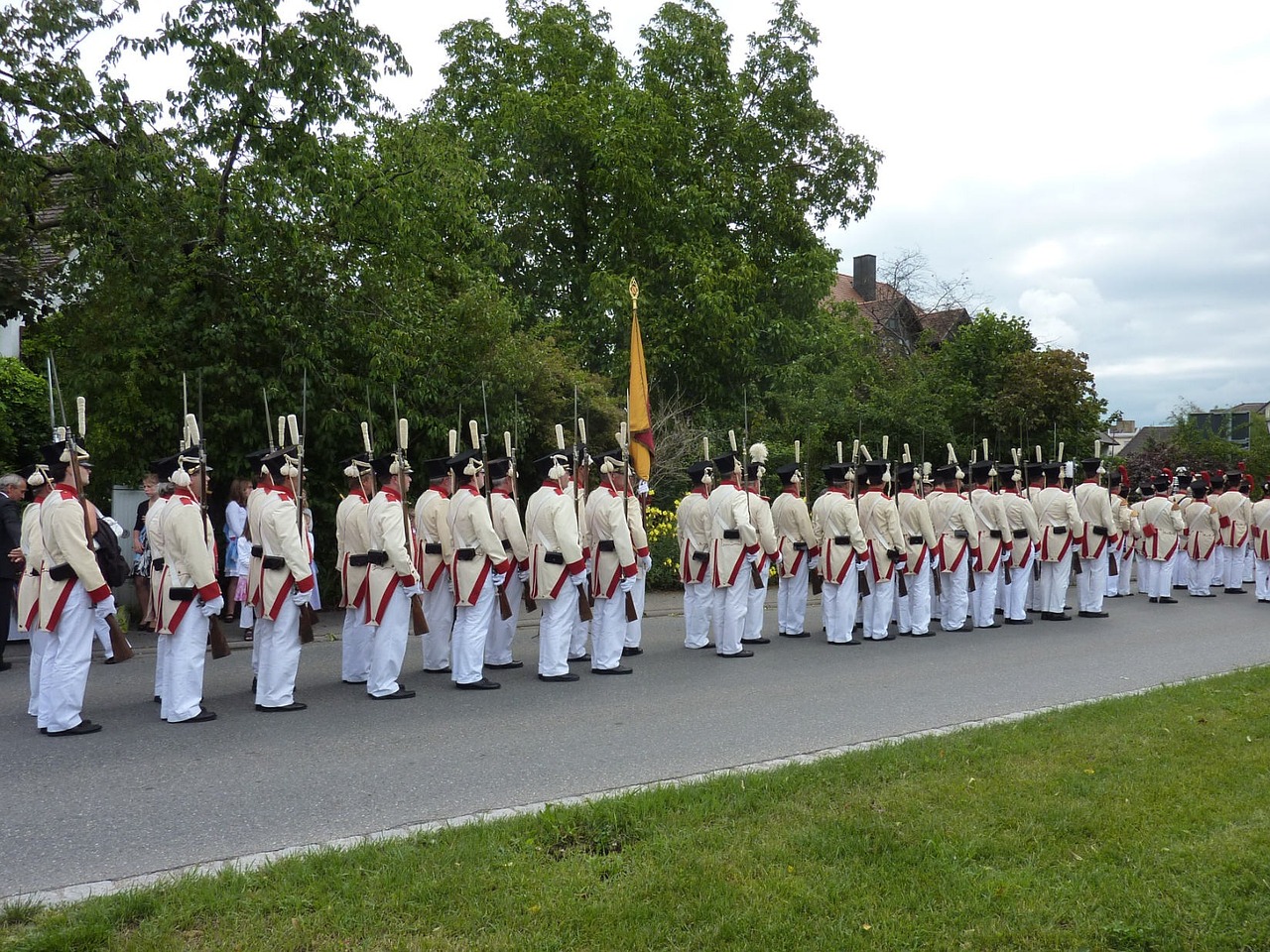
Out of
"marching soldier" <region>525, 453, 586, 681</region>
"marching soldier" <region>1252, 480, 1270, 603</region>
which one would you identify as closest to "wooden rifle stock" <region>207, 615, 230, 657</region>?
"marching soldier" <region>525, 453, 586, 681</region>

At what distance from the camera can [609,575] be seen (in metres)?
10.3

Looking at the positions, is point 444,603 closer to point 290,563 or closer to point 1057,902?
point 290,563

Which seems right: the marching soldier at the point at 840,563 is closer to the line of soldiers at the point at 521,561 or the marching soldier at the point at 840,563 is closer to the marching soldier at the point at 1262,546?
the line of soldiers at the point at 521,561

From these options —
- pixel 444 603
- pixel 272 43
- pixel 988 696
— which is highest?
pixel 272 43

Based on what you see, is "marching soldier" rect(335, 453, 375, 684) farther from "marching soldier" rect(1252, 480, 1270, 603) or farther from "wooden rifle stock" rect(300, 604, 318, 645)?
"marching soldier" rect(1252, 480, 1270, 603)

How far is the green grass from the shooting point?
4.00 meters

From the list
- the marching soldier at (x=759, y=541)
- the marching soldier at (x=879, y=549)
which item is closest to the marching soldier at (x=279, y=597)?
the marching soldier at (x=759, y=541)

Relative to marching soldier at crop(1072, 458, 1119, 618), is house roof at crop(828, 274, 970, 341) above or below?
above

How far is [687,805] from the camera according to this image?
5406 millimetres

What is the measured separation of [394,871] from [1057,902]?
2.67 metres

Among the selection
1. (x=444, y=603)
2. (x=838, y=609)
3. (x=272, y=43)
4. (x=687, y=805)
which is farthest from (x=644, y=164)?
(x=687, y=805)

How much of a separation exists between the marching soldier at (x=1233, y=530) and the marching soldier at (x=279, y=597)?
15.9m

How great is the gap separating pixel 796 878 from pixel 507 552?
235 inches

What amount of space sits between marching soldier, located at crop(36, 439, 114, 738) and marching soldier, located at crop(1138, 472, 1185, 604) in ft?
50.1
